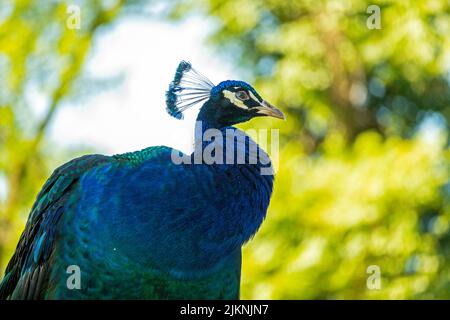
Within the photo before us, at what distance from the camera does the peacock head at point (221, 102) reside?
2.08 meters

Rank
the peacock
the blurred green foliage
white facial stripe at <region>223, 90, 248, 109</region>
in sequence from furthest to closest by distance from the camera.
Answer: the blurred green foliage
white facial stripe at <region>223, 90, 248, 109</region>
the peacock

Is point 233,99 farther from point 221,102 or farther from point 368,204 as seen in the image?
point 368,204

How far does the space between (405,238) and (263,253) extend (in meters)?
1.13

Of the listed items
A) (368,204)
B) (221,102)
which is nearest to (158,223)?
(221,102)

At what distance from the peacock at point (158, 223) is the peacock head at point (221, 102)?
0.16 metres

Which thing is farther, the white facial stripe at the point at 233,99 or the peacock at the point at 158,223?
the white facial stripe at the point at 233,99

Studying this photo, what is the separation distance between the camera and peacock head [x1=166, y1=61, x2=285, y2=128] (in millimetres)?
2082

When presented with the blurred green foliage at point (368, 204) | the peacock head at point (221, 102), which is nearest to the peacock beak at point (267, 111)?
the peacock head at point (221, 102)

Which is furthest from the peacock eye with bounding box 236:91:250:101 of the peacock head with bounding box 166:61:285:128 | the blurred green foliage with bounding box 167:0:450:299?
the blurred green foliage with bounding box 167:0:450:299

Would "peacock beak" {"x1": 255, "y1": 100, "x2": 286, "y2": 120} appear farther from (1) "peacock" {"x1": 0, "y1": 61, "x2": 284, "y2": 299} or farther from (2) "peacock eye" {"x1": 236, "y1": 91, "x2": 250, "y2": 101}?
(1) "peacock" {"x1": 0, "y1": 61, "x2": 284, "y2": 299}

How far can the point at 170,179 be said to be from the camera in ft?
5.95

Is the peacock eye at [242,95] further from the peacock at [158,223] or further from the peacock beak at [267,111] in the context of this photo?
the peacock at [158,223]
